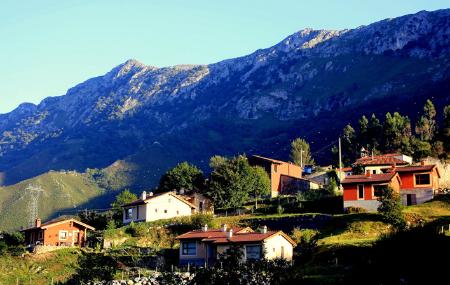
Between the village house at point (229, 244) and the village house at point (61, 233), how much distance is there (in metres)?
20.4

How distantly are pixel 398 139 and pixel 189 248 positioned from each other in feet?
167

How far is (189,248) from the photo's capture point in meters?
64.9

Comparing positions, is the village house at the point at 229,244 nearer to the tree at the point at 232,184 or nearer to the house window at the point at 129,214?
the house window at the point at 129,214

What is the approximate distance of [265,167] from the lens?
349ft

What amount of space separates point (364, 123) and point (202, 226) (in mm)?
48568

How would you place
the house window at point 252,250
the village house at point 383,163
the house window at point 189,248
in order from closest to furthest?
the house window at point 252,250
the house window at point 189,248
the village house at point 383,163

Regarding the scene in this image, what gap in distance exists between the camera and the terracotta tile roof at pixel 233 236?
58.5 metres

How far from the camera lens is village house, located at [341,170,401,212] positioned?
7119cm

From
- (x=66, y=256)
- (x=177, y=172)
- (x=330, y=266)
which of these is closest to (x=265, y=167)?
(x=177, y=172)

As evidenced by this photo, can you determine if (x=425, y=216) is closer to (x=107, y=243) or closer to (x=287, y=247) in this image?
(x=287, y=247)

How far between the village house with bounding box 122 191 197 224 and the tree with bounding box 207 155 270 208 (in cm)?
391

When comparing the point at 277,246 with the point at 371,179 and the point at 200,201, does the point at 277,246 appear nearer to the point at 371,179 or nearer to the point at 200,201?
the point at 371,179

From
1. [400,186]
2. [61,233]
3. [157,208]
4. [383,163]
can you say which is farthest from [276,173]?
[61,233]

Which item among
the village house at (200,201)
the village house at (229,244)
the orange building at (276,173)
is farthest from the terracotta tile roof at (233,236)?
the orange building at (276,173)
